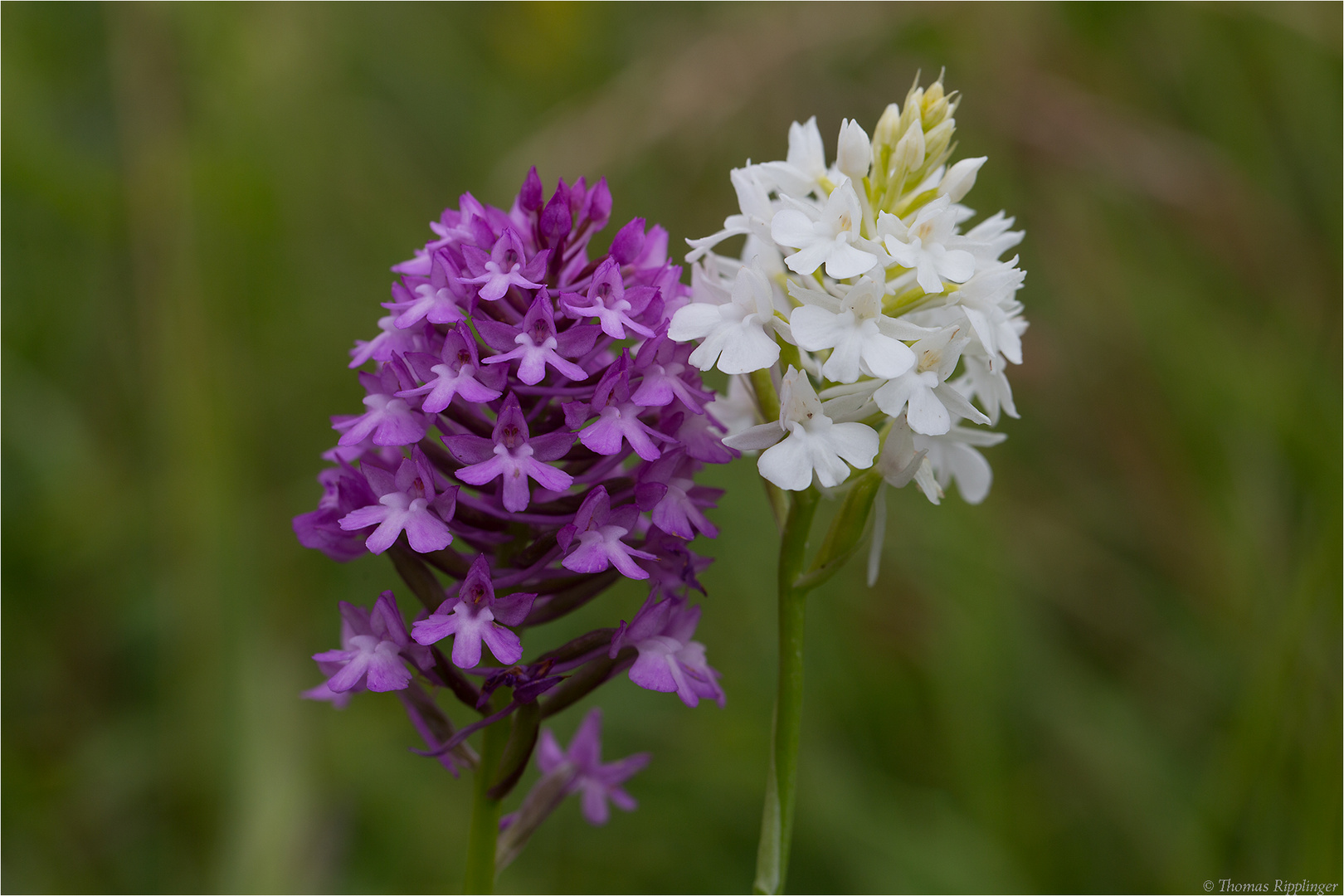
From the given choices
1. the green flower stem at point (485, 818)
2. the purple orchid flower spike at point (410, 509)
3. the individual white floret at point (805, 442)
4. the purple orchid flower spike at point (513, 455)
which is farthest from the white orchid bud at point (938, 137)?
the green flower stem at point (485, 818)

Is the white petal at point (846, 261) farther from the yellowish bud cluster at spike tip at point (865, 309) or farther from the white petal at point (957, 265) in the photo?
the white petal at point (957, 265)

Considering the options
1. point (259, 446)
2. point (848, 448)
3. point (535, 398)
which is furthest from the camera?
point (259, 446)

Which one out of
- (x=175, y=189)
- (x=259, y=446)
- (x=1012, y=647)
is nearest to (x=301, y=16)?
(x=175, y=189)

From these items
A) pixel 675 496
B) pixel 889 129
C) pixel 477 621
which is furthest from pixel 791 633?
pixel 889 129

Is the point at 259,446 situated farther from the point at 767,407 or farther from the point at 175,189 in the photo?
the point at 767,407

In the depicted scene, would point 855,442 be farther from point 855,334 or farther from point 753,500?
point 753,500

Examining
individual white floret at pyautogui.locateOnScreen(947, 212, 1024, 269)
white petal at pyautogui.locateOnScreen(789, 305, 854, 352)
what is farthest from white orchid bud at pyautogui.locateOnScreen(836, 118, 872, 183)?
white petal at pyautogui.locateOnScreen(789, 305, 854, 352)
